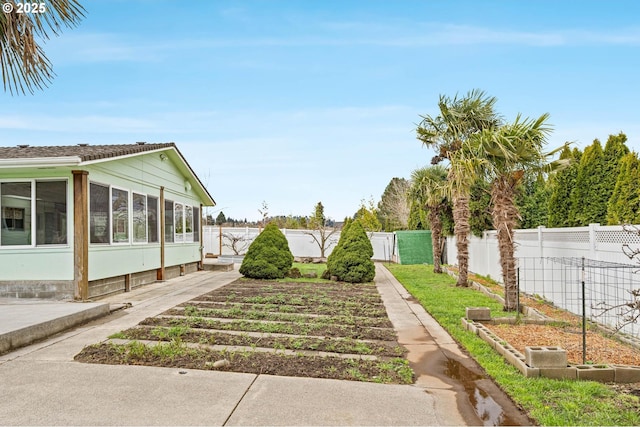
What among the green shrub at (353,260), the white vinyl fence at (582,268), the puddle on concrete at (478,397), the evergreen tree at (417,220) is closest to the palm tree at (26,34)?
the puddle on concrete at (478,397)

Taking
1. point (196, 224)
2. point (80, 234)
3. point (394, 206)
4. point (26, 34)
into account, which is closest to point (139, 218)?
point (80, 234)

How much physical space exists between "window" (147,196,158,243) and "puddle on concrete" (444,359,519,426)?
9.95 m

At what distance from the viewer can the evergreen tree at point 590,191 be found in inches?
392

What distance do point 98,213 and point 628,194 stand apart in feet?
35.9

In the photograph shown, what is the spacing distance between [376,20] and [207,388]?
10784mm

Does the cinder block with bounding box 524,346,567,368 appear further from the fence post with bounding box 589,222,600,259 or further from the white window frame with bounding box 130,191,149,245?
the white window frame with bounding box 130,191,149,245

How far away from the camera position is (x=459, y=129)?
12.5m

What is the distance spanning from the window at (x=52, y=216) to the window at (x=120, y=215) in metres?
1.35

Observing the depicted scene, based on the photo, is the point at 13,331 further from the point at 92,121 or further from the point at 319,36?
the point at 92,121

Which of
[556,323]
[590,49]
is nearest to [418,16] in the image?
[590,49]

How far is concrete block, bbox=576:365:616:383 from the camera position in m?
4.32

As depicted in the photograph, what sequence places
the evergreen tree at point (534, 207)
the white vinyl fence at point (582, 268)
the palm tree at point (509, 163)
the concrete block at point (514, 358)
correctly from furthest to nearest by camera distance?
the evergreen tree at point (534, 207)
the palm tree at point (509, 163)
the white vinyl fence at point (582, 268)
the concrete block at point (514, 358)

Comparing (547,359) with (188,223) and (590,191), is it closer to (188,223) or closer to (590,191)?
(590,191)

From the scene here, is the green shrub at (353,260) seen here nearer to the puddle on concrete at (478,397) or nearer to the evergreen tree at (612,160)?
the evergreen tree at (612,160)
